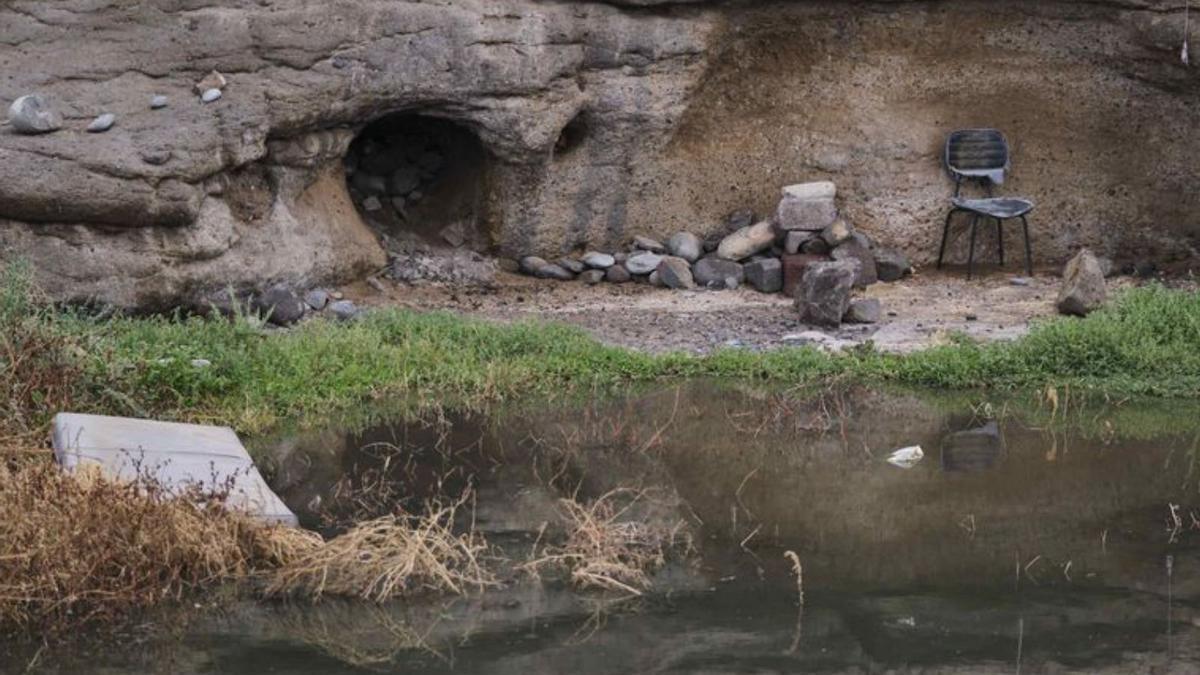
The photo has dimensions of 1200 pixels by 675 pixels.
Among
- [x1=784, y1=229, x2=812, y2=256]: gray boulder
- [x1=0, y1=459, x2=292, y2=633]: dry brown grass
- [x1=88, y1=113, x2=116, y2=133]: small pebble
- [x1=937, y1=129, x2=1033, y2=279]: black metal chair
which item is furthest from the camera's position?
[x1=937, y1=129, x2=1033, y2=279]: black metal chair

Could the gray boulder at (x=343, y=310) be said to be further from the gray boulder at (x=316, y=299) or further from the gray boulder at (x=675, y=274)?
the gray boulder at (x=675, y=274)

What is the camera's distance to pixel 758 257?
47.2 ft

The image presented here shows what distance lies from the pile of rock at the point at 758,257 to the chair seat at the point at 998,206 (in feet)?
2.15

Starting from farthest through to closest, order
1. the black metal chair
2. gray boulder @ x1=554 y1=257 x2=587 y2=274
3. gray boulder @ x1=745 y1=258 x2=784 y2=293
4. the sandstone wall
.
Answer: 1. the black metal chair
2. gray boulder @ x1=554 y1=257 x2=587 y2=274
3. gray boulder @ x1=745 y1=258 x2=784 y2=293
4. the sandstone wall

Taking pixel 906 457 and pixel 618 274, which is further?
pixel 618 274

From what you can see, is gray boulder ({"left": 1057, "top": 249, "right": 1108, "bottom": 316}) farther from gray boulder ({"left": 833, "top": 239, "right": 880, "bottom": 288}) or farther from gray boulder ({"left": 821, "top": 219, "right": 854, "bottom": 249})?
gray boulder ({"left": 821, "top": 219, "right": 854, "bottom": 249})

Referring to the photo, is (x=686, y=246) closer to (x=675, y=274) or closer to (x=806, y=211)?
(x=675, y=274)

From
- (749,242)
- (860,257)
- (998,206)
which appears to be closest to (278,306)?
(749,242)

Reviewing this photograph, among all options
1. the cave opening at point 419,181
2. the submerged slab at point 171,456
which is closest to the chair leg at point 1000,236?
the cave opening at point 419,181

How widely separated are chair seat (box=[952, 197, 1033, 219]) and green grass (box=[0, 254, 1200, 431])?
240cm

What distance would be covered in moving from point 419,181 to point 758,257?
279 cm

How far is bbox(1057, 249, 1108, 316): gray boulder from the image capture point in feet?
41.8

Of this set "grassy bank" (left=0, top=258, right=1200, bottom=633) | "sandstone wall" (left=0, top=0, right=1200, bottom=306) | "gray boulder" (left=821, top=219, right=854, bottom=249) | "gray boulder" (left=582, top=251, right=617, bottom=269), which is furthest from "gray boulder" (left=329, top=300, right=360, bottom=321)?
"gray boulder" (left=821, top=219, right=854, bottom=249)

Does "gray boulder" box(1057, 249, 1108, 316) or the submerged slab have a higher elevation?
the submerged slab
